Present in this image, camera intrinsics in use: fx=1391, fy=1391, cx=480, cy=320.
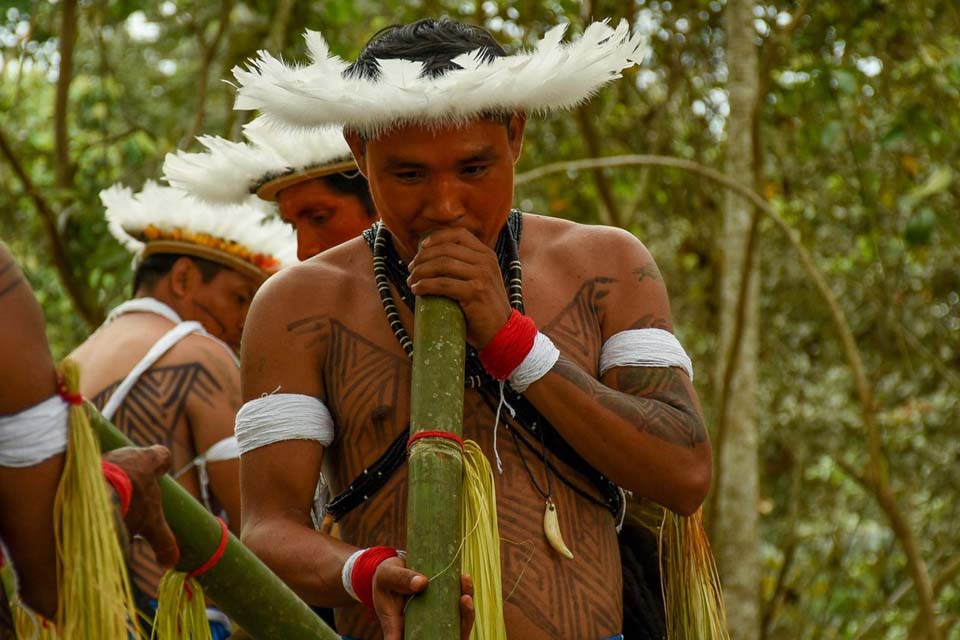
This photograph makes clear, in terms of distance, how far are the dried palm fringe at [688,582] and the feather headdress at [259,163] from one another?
1575 millimetres

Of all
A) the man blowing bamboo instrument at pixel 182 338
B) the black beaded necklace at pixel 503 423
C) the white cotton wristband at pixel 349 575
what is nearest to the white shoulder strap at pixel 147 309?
the man blowing bamboo instrument at pixel 182 338

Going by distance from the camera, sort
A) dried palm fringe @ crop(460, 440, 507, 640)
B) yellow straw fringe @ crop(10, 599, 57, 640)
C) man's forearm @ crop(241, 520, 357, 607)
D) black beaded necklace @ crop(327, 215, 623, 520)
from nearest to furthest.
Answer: yellow straw fringe @ crop(10, 599, 57, 640) → dried palm fringe @ crop(460, 440, 507, 640) → man's forearm @ crop(241, 520, 357, 607) → black beaded necklace @ crop(327, 215, 623, 520)

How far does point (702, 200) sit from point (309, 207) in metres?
5.60

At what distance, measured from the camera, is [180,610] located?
2.44m

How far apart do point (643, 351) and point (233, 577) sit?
→ 3.13 feet

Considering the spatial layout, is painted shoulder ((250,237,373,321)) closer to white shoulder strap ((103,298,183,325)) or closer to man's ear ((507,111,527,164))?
man's ear ((507,111,527,164))

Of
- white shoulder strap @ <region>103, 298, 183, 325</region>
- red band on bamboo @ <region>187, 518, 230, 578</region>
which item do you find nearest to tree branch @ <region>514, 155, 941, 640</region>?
white shoulder strap @ <region>103, 298, 183, 325</region>

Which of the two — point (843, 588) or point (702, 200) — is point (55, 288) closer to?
point (702, 200)

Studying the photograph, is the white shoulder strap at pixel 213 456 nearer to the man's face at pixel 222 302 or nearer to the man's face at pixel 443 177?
the man's face at pixel 222 302

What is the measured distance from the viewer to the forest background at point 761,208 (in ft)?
22.8

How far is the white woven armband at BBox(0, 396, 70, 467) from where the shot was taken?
79.0 inches

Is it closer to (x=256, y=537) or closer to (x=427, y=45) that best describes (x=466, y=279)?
(x=427, y=45)

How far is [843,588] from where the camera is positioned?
33.3 feet

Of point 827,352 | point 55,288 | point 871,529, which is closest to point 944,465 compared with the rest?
point 827,352
